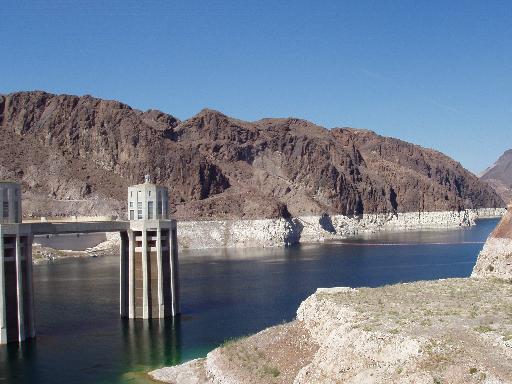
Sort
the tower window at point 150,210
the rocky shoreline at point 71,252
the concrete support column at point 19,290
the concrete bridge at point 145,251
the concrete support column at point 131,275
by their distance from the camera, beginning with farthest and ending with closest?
the rocky shoreline at point 71,252
the tower window at point 150,210
the concrete support column at point 131,275
the concrete bridge at point 145,251
the concrete support column at point 19,290

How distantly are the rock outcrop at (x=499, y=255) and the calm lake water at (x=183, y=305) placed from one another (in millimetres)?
20498

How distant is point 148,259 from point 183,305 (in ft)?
40.8

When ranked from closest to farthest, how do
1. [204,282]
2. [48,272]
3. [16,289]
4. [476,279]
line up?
[476,279] < [16,289] < [204,282] < [48,272]

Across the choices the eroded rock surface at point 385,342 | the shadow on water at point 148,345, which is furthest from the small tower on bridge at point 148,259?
the eroded rock surface at point 385,342

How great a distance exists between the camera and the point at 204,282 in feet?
333

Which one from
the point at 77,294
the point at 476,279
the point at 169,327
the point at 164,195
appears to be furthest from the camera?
the point at 77,294

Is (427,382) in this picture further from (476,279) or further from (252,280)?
(252,280)

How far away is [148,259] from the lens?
212 ft

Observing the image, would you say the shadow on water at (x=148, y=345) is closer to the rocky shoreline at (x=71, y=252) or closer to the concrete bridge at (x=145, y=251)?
the concrete bridge at (x=145, y=251)

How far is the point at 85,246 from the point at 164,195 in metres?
110

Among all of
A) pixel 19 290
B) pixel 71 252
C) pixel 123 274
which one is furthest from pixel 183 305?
pixel 71 252

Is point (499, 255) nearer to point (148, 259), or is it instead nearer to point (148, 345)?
point (148, 345)

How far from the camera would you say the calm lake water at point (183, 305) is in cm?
4981

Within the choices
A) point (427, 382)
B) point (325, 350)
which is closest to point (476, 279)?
point (325, 350)
